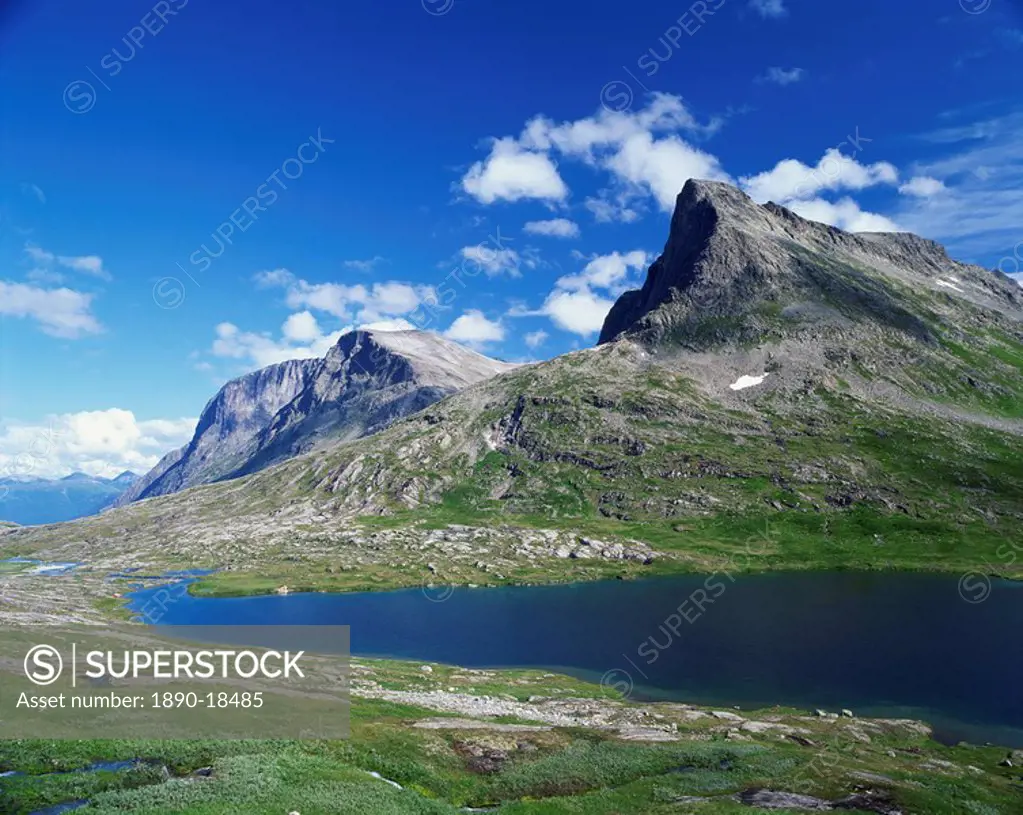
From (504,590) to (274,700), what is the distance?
10830cm

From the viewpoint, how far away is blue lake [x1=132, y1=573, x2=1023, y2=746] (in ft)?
235

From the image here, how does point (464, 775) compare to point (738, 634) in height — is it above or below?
above

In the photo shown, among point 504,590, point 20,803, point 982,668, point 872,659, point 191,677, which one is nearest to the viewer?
point 20,803

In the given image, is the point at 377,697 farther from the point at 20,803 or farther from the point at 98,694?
the point at 20,803

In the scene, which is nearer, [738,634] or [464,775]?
[464,775]

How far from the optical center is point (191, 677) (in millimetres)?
56625

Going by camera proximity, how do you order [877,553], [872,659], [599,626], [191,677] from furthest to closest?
1. [877,553]
2. [599,626]
3. [872,659]
4. [191,677]

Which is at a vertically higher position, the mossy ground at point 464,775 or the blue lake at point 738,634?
the mossy ground at point 464,775

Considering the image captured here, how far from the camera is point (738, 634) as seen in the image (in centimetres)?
9950

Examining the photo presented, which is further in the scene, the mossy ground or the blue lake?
the blue lake

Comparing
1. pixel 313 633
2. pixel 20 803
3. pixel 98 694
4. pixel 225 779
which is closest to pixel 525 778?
pixel 225 779

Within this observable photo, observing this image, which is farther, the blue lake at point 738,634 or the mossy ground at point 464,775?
the blue lake at point 738,634

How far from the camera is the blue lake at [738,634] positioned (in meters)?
71.6

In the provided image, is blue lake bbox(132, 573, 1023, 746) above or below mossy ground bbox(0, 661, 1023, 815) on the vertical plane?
below
